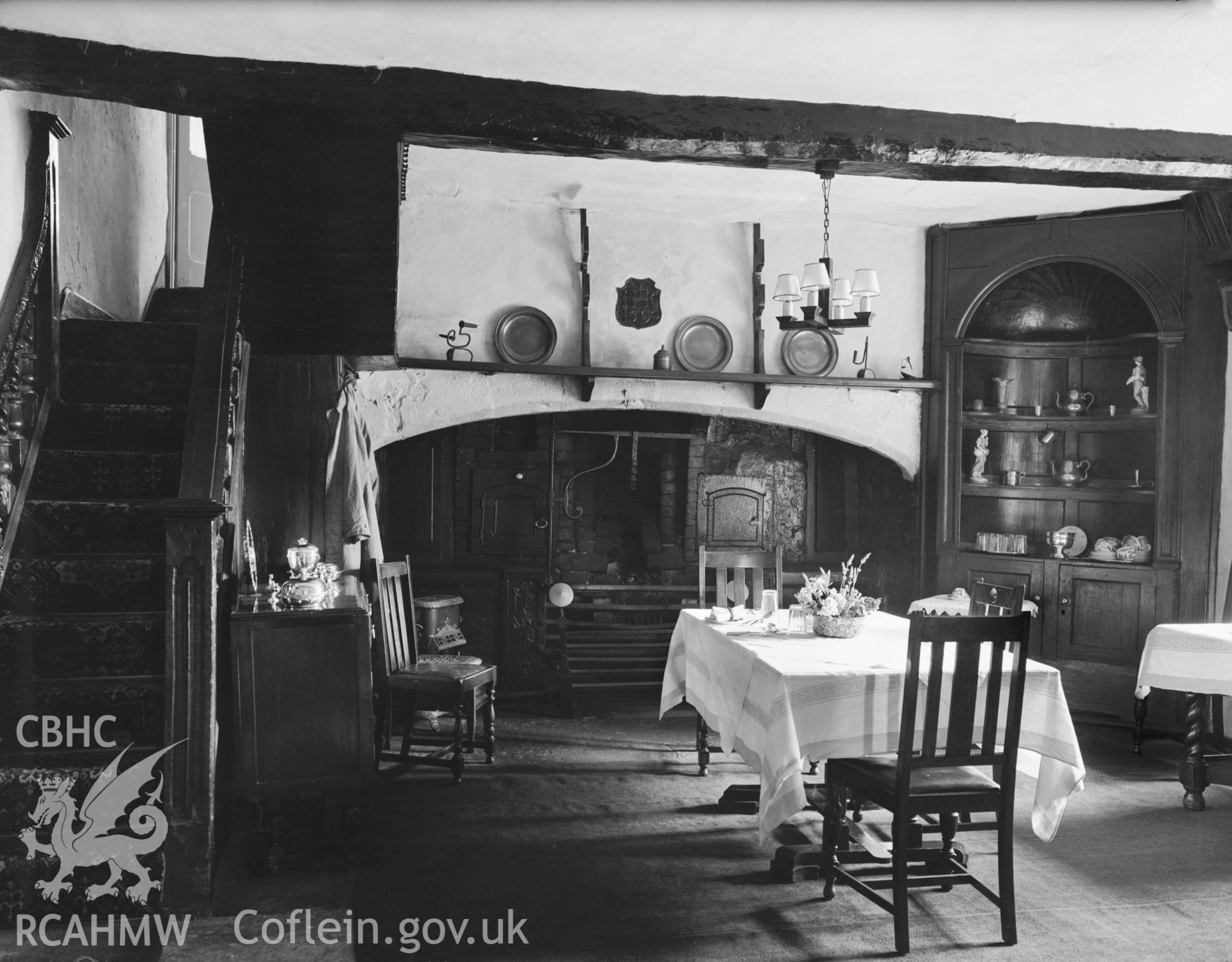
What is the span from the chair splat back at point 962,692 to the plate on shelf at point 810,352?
3.65m

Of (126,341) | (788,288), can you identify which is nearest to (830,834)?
(788,288)

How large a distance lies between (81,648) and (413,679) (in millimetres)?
1656

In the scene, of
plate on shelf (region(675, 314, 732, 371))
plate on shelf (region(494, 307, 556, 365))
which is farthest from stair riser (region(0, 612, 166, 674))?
plate on shelf (region(675, 314, 732, 371))

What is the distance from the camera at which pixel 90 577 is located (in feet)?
12.0

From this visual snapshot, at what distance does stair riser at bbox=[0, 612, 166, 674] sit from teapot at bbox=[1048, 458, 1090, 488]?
223 inches

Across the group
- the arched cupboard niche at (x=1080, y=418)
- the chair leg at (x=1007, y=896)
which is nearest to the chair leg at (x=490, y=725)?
the chair leg at (x=1007, y=896)

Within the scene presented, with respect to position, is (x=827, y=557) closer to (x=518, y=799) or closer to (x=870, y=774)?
(x=518, y=799)

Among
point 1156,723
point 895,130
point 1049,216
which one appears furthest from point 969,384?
point 895,130

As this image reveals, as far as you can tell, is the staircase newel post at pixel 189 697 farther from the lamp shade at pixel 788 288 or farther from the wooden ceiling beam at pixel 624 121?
the lamp shade at pixel 788 288

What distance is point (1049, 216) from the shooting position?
6.45 m

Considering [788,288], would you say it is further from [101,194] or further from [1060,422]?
[101,194]

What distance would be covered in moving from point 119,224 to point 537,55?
321 cm

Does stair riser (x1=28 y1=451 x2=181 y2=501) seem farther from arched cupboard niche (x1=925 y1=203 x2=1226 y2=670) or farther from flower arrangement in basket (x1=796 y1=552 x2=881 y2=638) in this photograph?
arched cupboard niche (x1=925 y1=203 x2=1226 y2=670)

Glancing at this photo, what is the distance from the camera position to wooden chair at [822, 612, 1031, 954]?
3.17 metres
